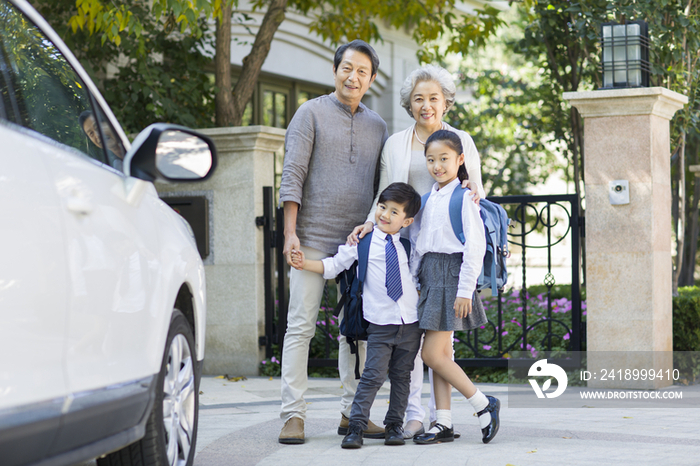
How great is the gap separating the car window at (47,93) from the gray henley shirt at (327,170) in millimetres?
1322

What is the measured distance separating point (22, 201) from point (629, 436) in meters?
3.35

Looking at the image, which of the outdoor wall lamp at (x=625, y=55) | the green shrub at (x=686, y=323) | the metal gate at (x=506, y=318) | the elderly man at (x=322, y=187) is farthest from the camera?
the green shrub at (x=686, y=323)

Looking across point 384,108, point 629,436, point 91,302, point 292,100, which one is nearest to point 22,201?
point 91,302

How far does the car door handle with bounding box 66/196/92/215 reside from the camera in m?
2.20

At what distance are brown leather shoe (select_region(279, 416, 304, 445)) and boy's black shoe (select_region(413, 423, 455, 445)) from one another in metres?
0.57

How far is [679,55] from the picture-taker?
7.36 meters

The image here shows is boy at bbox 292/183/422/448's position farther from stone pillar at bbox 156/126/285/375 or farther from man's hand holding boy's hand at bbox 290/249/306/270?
stone pillar at bbox 156/126/285/375

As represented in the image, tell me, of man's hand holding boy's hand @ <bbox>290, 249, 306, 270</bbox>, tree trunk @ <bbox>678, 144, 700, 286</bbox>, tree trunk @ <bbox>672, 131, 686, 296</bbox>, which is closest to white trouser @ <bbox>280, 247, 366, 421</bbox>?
man's hand holding boy's hand @ <bbox>290, 249, 306, 270</bbox>

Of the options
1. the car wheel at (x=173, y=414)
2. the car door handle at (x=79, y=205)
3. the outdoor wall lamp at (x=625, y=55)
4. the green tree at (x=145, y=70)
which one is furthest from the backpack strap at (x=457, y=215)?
the green tree at (x=145, y=70)

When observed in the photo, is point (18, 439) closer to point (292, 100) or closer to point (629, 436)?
point (629, 436)

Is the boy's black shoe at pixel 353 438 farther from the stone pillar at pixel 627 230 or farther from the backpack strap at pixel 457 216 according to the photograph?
the stone pillar at pixel 627 230

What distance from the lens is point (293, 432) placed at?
414cm

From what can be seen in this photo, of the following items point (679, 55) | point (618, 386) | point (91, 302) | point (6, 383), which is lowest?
point (618, 386)

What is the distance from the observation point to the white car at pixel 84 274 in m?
1.92
